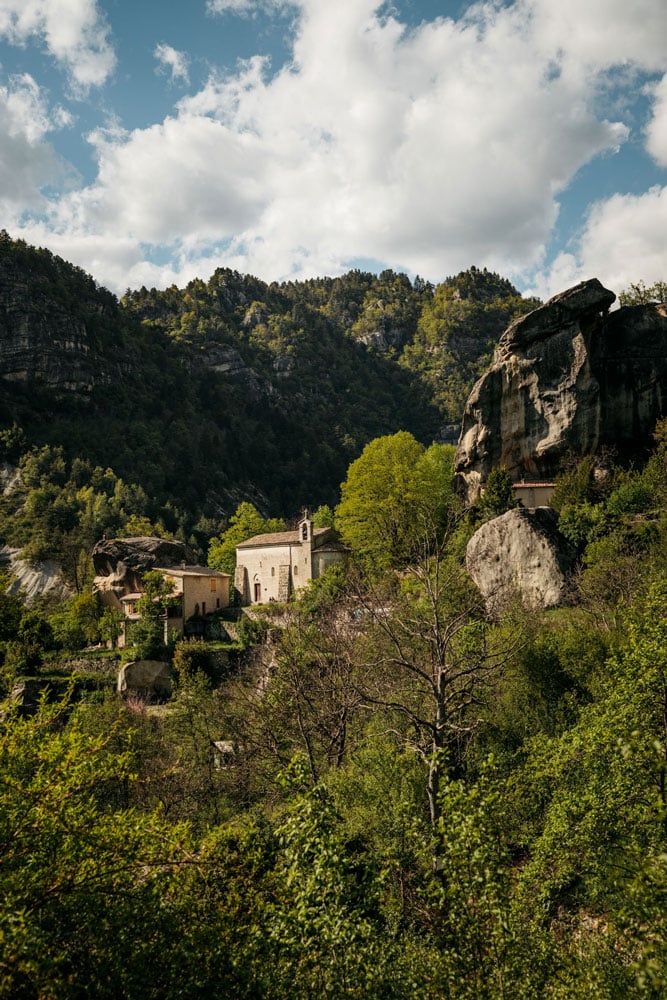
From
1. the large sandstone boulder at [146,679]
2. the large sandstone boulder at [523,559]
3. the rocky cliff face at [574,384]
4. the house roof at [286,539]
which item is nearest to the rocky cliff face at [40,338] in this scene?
the house roof at [286,539]

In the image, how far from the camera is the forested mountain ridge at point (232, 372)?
99.6 metres

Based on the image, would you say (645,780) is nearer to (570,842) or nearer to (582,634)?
(570,842)

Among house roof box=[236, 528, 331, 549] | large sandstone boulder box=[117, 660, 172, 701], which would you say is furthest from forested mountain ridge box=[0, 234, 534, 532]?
large sandstone boulder box=[117, 660, 172, 701]

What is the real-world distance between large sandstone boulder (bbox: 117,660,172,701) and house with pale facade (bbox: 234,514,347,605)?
11.3 metres

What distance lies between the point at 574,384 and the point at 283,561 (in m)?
26.1

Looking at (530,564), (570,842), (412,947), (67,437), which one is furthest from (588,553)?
(67,437)

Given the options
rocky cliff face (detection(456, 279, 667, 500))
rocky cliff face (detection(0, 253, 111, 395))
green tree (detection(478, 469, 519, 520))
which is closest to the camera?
green tree (detection(478, 469, 519, 520))

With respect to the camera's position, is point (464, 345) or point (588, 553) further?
point (464, 345)

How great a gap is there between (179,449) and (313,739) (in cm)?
9143

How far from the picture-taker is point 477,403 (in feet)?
140

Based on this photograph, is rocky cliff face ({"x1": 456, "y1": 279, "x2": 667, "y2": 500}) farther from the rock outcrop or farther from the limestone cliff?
the limestone cliff

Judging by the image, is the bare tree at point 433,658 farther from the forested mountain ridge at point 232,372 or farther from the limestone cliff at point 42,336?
the limestone cliff at point 42,336

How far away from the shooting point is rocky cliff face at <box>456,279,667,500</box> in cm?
3853

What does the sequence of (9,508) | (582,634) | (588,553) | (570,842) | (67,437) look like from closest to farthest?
(570,842), (582,634), (588,553), (9,508), (67,437)
